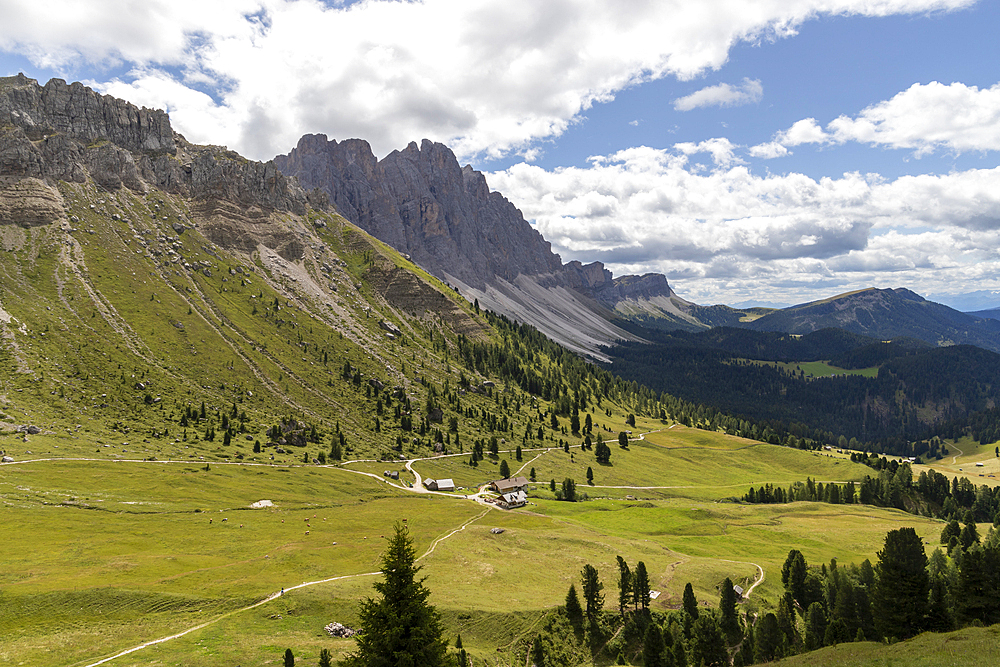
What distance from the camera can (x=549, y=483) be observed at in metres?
152

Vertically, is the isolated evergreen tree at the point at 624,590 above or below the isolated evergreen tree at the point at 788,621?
above

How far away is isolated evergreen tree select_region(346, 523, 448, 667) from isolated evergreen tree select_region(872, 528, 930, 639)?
5608cm

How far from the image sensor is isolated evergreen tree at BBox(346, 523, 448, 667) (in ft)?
77.5

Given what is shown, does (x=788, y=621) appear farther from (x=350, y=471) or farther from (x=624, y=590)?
(x=350, y=471)

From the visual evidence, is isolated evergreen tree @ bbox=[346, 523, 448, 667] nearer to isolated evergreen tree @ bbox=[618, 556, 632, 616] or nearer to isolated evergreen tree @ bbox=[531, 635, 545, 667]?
isolated evergreen tree @ bbox=[531, 635, 545, 667]

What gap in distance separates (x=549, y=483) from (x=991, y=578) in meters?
108

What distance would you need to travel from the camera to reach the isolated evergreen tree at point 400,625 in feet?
77.5

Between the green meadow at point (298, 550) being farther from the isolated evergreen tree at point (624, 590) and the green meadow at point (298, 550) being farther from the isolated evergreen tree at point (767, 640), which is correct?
the isolated evergreen tree at point (767, 640)

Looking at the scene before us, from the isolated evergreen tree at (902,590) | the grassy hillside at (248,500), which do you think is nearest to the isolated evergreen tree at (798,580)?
the grassy hillside at (248,500)

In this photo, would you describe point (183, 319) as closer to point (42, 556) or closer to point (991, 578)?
point (42, 556)

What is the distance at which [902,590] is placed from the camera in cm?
5438

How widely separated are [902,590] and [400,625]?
2349 inches

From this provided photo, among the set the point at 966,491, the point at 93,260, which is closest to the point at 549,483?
the point at 966,491

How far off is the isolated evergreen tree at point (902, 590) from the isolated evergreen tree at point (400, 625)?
56076mm
